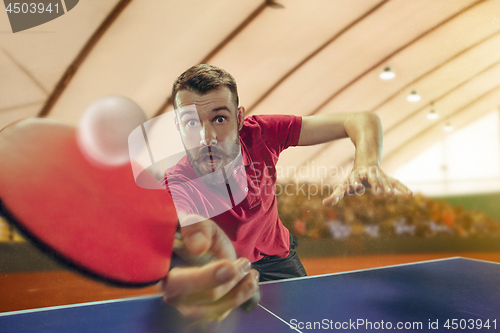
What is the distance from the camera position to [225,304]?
496mm

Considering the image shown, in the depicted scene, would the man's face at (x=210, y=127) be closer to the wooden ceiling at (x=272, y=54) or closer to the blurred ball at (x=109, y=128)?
the blurred ball at (x=109, y=128)

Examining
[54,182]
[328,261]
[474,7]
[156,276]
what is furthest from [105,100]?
[474,7]

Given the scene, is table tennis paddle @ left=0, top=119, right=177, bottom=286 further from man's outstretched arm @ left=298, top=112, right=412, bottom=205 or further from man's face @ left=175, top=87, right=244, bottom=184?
man's face @ left=175, top=87, right=244, bottom=184

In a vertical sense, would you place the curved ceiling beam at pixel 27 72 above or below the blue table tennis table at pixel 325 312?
above

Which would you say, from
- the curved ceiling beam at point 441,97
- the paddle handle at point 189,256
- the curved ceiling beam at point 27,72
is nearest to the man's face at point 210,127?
the paddle handle at point 189,256

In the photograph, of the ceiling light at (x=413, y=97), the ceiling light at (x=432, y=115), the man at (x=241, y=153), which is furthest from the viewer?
the ceiling light at (x=432, y=115)

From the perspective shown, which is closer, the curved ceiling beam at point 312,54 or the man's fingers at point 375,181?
the man's fingers at point 375,181

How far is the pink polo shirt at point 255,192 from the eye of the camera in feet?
3.09

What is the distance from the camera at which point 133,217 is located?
518mm

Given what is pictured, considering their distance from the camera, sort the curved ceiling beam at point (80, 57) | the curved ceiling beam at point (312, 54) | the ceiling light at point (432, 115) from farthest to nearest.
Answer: the ceiling light at point (432, 115) < the curved ceiling beam at point (312, 54) < the curved ceiling beam at point (80, 57)

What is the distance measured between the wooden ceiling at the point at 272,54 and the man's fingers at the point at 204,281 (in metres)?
1.00

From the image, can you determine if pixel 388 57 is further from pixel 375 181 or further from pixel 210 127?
pixel 375 181

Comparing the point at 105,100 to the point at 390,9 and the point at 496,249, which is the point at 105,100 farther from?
the point at 496,249

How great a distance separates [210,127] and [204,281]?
611 mm
